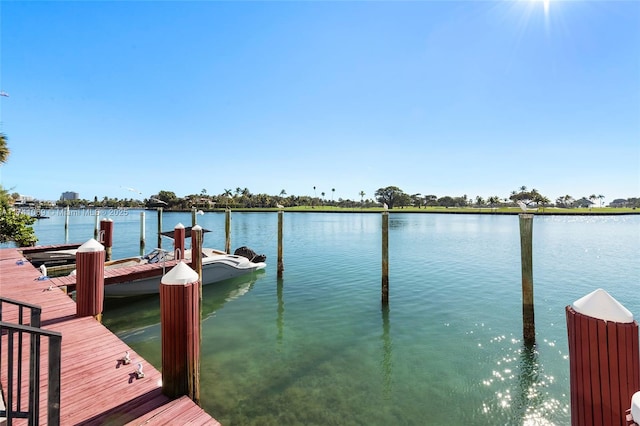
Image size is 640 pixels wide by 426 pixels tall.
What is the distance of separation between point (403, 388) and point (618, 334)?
4.84 metres

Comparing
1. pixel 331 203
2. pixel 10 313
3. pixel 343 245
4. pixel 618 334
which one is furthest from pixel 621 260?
pixel 331 203

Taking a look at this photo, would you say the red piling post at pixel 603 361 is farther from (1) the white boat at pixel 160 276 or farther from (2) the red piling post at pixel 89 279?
(1) the white boat at pixel 160 276

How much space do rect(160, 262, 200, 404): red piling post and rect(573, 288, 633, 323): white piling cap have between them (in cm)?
464

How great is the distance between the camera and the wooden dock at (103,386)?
12.2ft

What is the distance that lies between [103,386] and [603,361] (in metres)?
6.25

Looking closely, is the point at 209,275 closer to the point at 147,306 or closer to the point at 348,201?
the point at 147,306

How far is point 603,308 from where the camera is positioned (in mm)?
2816

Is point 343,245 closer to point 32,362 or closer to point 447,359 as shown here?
point 447,359

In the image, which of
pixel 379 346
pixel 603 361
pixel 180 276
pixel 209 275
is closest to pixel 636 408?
pixel 603 361

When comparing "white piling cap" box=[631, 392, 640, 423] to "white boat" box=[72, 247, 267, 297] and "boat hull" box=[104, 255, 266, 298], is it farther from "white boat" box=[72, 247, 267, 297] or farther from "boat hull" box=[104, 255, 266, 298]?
"boat hull" box=[104, 255, 266, 298]

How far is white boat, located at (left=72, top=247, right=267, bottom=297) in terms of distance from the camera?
1191 centimetres

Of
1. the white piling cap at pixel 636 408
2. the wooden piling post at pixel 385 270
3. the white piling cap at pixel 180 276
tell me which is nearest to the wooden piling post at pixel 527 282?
the wooden piling post at pixel 385 270

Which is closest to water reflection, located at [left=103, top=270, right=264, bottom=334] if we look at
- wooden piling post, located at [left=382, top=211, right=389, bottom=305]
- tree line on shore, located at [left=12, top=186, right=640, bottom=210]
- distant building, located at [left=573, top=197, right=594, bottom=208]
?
wooden piling post, located at [left=382, top=211, right=389, bottom=305]

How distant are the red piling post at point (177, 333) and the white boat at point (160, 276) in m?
8.00
